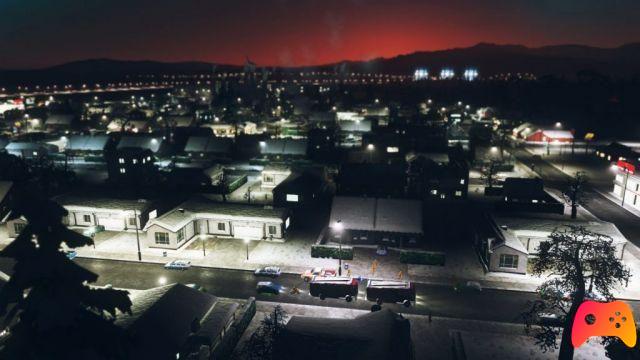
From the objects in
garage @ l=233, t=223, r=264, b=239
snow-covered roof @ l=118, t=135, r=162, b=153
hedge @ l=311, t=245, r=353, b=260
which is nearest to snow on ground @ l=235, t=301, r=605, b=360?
hedge @ l=311, t=245, r=353, b=260

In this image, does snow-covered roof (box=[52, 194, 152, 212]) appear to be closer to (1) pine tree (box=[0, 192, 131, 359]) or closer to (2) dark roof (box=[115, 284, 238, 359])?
(2) dark roof (box=[115, 284, 238, 359])

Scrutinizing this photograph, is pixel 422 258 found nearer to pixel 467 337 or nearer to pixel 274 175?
pixel 467 337

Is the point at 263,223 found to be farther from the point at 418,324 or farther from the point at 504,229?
the point at 504,229

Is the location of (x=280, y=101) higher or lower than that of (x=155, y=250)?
higher

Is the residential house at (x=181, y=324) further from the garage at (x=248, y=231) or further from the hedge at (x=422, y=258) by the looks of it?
the hedge at (x=422, y=258)

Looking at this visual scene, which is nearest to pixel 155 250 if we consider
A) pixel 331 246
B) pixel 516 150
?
pixel 331 246
